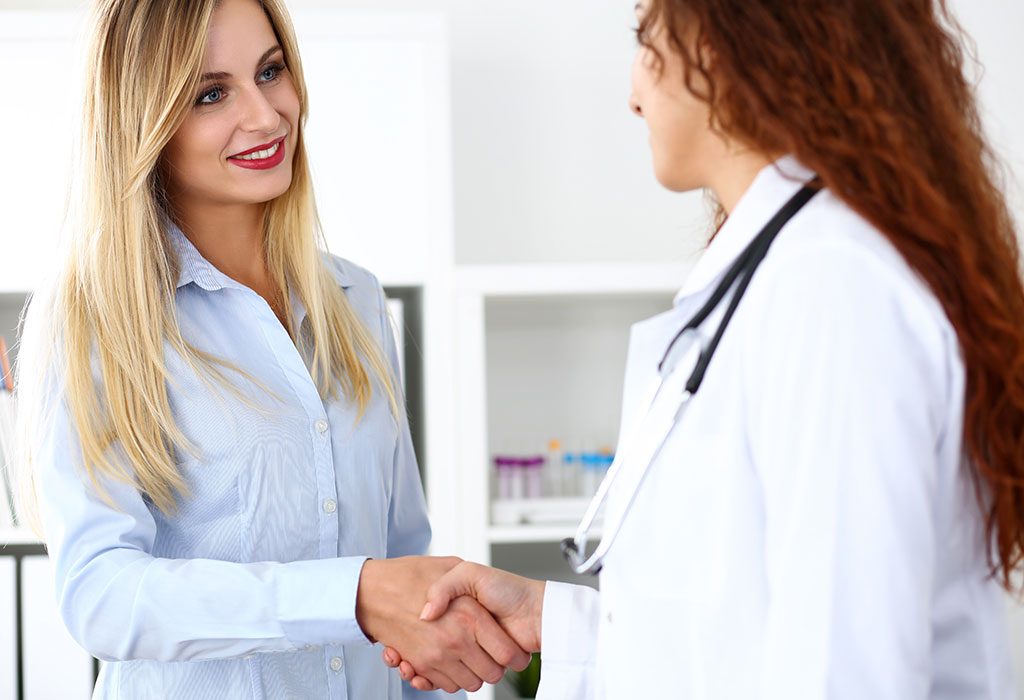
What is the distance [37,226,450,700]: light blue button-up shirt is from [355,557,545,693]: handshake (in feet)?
0.14

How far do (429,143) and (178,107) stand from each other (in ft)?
2.82

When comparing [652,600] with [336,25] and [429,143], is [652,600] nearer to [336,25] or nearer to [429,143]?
[429,143]

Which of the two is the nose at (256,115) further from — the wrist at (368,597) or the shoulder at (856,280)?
the shoulder at (856,280)

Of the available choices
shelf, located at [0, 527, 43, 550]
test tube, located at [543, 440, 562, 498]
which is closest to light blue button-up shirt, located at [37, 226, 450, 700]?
shelf, located at [0, 527, 43, 550]

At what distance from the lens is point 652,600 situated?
0.86 metres

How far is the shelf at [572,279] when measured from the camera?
7.09ft

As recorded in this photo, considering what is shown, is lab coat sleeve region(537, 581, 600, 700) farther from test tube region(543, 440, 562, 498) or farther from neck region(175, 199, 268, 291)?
test tube region(543, 440, 562, 498)

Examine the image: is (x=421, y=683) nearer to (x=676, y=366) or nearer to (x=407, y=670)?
(x=407, y=670)

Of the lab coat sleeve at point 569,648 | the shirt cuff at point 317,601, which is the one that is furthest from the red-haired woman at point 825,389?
the shirt cuff at point 317,601

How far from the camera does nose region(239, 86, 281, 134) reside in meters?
1.41

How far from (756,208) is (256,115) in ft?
2.61

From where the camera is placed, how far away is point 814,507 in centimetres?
73

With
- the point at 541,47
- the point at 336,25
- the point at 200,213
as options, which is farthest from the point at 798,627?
the point at 541,47

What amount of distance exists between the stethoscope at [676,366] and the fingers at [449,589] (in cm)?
45
